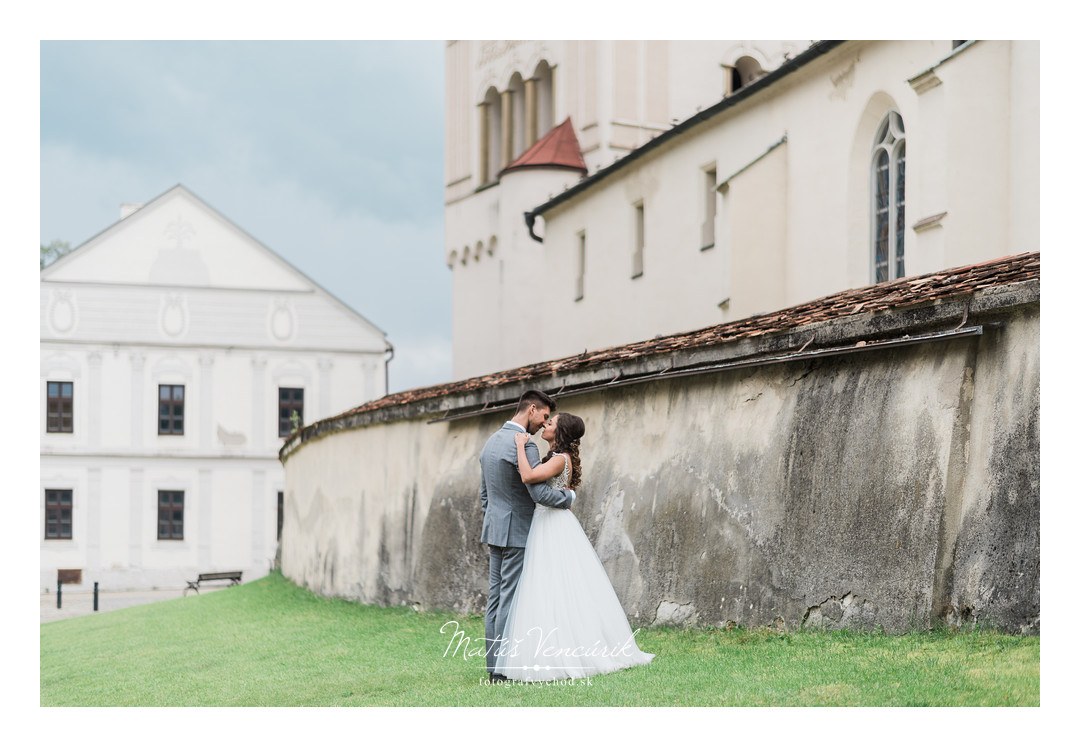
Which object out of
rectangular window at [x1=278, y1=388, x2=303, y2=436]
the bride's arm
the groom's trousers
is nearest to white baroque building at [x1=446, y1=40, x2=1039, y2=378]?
rectangular window at [x1=278, y1=388, x2=303, y2=436]

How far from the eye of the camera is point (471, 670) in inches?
396

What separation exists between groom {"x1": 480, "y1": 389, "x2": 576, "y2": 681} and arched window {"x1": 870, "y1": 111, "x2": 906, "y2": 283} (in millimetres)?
11614

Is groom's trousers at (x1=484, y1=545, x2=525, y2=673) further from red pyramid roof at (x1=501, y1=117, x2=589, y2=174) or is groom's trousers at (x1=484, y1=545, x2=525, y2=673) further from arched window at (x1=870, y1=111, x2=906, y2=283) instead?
red pyramid roof at (x1=501, y1=117, x2=589, y2=174)

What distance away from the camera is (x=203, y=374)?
44.0m

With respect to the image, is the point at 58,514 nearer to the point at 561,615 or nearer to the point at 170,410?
the point at 170,410

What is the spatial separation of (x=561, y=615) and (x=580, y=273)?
23092 millimetres

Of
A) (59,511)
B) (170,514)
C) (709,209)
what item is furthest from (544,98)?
(59,511)

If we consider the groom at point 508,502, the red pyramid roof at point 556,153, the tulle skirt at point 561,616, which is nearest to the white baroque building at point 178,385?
the red pyramid roof at point 556,153

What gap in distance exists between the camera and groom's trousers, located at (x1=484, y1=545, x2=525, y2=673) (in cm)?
917

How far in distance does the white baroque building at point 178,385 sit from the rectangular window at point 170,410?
0.03 meters

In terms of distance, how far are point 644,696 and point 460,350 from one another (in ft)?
109

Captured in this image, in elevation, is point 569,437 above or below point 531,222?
below

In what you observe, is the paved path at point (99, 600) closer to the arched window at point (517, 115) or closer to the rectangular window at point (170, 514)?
the rectangular window at point (170, 514)

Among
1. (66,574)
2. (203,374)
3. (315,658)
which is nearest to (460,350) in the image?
(203,374)
